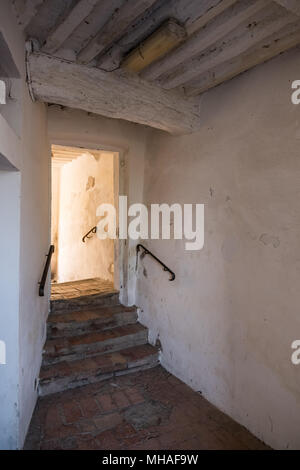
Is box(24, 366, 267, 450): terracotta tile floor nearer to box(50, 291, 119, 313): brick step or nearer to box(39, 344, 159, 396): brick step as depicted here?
box(39, 344, 159, 396): brick step

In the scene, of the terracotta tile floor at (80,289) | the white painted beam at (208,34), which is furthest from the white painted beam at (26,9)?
the terracotta tile floor at (80,289)

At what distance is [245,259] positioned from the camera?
2.05 m

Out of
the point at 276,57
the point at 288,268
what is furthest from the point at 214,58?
the point at 288,268

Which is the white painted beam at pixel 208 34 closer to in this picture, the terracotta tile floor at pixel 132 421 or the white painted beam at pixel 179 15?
the white painted beam at pixel 179 15

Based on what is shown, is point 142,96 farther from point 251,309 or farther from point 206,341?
point 206,341

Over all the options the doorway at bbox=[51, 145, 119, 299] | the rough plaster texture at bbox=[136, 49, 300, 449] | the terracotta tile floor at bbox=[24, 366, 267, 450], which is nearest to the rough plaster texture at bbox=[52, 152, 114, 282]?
the doorway at bbox=[51, 145, 119, 299]

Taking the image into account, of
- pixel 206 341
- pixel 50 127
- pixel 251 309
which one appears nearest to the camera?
pixel 251 309

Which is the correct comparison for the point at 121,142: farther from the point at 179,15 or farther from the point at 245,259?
the point at 245,259

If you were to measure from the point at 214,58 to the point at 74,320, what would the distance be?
9.18 feet

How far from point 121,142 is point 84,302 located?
2.03 metres

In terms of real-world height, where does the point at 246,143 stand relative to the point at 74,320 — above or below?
above

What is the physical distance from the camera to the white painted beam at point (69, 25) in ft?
4.59

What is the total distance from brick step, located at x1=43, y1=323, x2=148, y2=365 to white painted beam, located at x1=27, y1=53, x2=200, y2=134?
2.24 metres

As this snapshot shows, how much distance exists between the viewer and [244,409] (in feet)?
6.69
